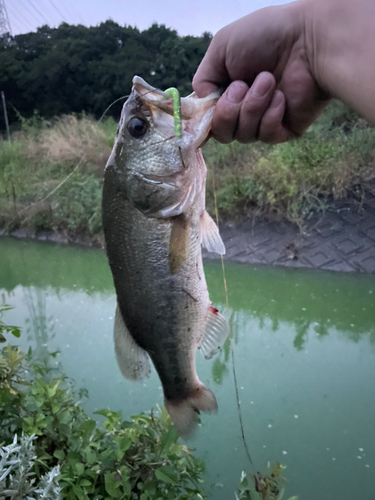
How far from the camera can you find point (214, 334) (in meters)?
1.10

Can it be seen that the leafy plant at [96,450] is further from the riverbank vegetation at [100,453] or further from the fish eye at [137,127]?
the fish eye at [137,127]

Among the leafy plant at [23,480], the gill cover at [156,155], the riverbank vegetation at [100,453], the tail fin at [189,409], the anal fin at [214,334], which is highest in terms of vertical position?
the gill cover at [156,155]

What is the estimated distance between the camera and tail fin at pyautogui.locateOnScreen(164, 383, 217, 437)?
3.48 ft

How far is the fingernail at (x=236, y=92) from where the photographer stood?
972mm

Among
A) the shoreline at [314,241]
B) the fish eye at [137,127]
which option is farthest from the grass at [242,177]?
the fish eye at [137,127]

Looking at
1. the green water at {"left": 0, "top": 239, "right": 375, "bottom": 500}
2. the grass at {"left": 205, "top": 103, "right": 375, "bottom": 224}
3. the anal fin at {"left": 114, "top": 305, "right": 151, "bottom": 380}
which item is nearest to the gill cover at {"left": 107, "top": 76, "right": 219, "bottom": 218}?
the anal fin at {"left": 114, "top": 305, "right": 151, "bottom": 380}

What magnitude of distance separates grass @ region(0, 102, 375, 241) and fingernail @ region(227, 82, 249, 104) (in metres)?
4.72

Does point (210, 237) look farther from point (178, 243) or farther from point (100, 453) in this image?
point (100, 453)

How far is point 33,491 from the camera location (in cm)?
103

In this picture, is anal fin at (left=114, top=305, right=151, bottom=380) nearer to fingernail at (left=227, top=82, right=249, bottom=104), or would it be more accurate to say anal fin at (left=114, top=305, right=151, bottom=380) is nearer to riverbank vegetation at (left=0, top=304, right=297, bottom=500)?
riverbank vegetation at (left=0, top=304, right=297, bottom=500)

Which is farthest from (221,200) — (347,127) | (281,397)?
(281,397)

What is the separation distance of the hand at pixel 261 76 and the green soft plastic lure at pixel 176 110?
14cm

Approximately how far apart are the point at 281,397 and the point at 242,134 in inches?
78.3

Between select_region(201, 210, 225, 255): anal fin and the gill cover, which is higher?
the gill cover
